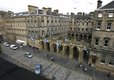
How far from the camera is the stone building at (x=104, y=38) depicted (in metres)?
24.6

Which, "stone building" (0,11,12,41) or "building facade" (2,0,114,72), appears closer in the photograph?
"building facade" (2,0,114,72)

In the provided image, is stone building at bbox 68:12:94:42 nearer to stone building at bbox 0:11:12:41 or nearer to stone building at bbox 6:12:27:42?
stone building at bbox 6:12:27:42

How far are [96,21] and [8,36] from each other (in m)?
55.0

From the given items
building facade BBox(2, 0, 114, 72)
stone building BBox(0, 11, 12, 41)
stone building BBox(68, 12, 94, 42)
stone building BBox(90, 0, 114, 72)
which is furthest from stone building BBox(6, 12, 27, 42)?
stone building BBox(90, 0, 114, 72)

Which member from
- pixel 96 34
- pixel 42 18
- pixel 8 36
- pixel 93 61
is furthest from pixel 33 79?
pixel 8 36

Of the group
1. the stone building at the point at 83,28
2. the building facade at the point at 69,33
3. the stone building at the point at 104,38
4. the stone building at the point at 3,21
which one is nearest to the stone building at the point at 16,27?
the building facade at the point at 69,33

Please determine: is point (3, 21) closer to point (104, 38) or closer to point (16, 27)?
point (16, 27)

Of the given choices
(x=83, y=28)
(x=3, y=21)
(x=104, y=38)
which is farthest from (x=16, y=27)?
(x=104, y=38)

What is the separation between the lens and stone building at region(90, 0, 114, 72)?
2461 centimetres

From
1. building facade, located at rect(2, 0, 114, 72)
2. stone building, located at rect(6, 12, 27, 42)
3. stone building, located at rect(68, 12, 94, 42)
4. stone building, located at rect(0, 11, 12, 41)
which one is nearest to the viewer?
building facade, located at rect(2, 0, 114, 72)

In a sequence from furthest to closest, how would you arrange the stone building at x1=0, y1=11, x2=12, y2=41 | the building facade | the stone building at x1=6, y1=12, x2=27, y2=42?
the stone building at x1=0, y1=11, x2=12, y2=41, the stone building at x1=6, y1=12, x2=27, y2=42, the building facade

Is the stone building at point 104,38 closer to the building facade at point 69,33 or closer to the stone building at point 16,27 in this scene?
the building facade at point 69,33

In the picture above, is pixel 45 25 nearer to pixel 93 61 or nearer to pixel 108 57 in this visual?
pixel 93 61

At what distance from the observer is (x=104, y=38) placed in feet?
84.3
